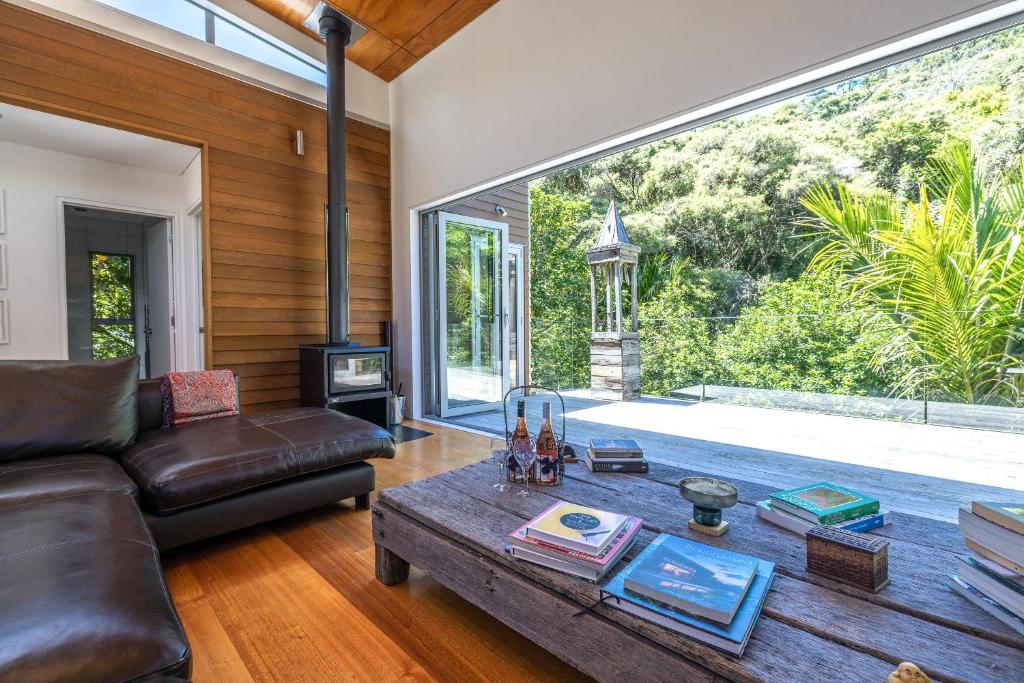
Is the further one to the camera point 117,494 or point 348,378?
point 348,378

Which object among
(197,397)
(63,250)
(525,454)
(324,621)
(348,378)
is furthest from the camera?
(63,250)

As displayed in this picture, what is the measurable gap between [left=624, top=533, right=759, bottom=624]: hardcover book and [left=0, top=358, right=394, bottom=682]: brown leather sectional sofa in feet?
2.93

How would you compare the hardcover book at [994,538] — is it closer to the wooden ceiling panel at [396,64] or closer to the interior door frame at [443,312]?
the interior door frame at [443,312]

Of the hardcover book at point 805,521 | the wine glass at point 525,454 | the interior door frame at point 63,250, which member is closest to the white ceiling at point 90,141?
the interior door frame at point 63,250

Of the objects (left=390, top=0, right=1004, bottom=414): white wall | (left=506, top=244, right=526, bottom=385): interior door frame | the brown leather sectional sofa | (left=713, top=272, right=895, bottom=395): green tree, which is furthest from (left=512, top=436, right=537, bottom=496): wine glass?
(left=506, top=244, right=526, bottom=385): interior door frame

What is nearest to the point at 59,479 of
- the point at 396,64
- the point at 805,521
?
the point at 805,521

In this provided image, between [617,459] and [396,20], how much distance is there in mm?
3866

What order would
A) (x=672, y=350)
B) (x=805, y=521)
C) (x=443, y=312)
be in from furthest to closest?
(x=672, y=350) → (x=443, y=312) → (x=805, y=521)

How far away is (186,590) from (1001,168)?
4.90 m

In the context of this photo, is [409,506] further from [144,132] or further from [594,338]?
[594,338]

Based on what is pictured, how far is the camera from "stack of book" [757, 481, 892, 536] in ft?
4.15

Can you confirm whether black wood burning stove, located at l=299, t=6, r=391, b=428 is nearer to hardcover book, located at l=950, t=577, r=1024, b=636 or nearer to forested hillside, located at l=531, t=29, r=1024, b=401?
forested hillside, located at l=531, t=29, r=1024, b=401

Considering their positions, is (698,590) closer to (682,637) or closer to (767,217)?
(682,637)

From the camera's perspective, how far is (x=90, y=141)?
4.35 m
